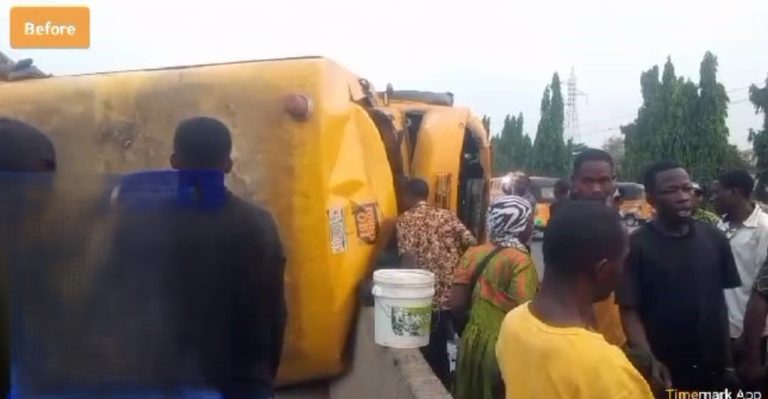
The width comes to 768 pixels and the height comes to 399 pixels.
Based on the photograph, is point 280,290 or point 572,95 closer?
point 280,290

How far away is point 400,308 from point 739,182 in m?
2.49

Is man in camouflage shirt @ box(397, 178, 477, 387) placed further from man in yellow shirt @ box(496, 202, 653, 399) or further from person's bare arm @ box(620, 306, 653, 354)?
man in yellow shirt @ box(496, 202, 653, 399)

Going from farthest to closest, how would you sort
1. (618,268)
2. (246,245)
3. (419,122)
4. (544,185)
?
(544,185), (419,122), (246,245), (618,268)

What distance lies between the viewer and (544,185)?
30.4 metres

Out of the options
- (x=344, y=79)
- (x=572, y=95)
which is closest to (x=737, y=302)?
(x=344, y=79)

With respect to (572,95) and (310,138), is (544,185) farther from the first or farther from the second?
(572,95)

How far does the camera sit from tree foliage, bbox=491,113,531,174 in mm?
70375

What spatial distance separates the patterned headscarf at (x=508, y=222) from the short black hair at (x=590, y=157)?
493 millimetres

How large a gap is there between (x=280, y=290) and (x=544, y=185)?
27757 mm

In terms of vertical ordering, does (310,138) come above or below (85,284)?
above

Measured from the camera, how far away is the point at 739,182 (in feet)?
19.5

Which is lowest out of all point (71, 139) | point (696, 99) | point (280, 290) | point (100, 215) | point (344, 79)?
point (280, 290)

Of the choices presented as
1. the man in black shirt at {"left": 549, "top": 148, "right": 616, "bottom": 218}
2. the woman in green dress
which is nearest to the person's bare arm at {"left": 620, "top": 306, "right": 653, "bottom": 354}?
the woman in green dress

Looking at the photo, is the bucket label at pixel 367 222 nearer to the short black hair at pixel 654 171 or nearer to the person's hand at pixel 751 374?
the short black hair at pixel 654 171
